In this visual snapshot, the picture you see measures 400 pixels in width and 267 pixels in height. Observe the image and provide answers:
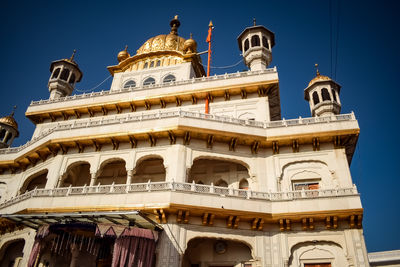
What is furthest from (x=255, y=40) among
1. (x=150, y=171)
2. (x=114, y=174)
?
(x=114, y=174)

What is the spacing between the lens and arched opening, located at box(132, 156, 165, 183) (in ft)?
65.0

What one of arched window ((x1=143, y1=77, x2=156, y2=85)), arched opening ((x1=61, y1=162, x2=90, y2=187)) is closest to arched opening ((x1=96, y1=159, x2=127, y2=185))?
arched opening ((x1=61, y1=162, x2=90, y2=187))

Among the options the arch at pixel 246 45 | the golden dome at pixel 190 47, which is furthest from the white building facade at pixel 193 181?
the golden dome at pixel 190 47

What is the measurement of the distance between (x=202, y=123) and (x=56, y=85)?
54.2ft

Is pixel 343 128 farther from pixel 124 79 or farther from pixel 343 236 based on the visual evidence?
pixel 124 79

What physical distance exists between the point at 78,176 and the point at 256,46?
625 inches

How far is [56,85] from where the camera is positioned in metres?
27.7

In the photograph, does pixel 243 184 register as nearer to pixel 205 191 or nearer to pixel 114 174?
pixel 205 191

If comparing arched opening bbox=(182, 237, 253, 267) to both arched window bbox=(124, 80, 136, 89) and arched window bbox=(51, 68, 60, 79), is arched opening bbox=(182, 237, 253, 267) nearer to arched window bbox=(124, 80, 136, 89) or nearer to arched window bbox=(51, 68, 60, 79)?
arched window bbox=(124, 80, 136, 89)

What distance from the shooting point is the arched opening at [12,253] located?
63.4 feet

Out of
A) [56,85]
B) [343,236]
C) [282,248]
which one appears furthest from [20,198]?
[343,236]

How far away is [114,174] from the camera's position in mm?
20625

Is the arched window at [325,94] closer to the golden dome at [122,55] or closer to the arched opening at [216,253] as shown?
the arched opening at [216,253]

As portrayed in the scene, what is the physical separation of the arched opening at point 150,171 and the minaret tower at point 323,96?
11019 millimetres
